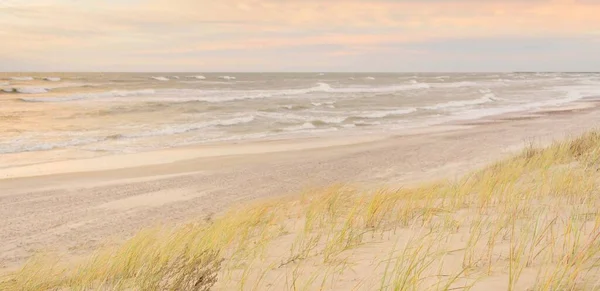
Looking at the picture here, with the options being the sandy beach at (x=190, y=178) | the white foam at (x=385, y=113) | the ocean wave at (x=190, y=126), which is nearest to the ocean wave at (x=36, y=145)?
the ocean wave at (x=190, y=126)

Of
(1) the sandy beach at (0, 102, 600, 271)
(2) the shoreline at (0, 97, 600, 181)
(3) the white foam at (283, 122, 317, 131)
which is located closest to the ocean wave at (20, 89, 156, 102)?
(3) the white foam at (283, 122, 317, 131)

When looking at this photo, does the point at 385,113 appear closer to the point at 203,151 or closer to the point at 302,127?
the point at 302,127

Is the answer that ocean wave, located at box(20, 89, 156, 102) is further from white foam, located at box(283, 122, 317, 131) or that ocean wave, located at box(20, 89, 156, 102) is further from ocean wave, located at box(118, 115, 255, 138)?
white foam, located at box(283, 122, 317, 131)

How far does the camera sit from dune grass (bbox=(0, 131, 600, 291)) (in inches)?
126

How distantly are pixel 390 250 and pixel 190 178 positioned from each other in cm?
793

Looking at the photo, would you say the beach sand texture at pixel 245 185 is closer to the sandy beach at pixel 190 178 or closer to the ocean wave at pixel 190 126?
the sandy beach at pixel 190 178

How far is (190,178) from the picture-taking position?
445 inches

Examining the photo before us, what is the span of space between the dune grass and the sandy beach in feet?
6.68

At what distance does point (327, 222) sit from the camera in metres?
5.54

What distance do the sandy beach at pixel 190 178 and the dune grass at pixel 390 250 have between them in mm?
2035

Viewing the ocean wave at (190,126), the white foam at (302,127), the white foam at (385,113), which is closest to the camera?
the ocean wave at (190,126)

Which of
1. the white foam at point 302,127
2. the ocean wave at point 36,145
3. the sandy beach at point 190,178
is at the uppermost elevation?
the white foam at point 302,127

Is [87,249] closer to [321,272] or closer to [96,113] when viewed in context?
[321,272]

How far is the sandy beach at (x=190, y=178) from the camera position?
7953 mm
